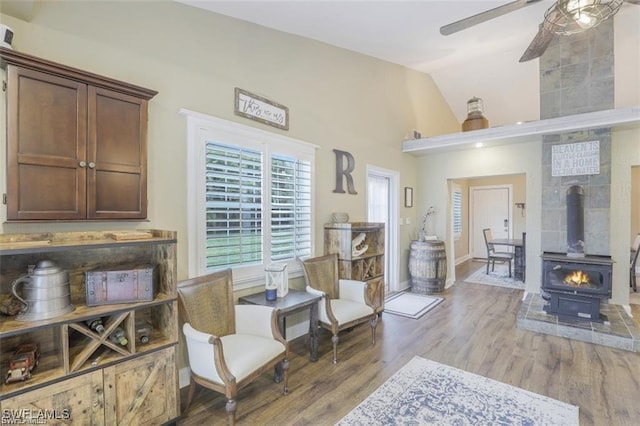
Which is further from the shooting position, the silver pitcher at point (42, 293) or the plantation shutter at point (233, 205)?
the plantation shutter at point (233, 205)

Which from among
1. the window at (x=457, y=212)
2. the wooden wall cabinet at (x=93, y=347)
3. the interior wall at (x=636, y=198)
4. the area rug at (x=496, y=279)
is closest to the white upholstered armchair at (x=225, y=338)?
the wooden wall cabinet at (x=93, y=347)

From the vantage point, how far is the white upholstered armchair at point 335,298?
284cm

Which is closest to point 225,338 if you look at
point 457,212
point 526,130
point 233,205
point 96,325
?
point 96,325

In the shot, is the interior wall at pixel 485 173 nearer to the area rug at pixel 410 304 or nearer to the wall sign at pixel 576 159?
the wall sign at pixel 576 159

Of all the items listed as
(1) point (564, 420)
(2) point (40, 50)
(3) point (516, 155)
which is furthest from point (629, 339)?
(2) point (40, 50)

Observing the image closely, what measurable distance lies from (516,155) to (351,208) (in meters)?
2.89

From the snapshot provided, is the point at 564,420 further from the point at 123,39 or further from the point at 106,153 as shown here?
the point at 123,39

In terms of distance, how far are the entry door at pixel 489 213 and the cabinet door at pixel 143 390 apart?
8.22 m

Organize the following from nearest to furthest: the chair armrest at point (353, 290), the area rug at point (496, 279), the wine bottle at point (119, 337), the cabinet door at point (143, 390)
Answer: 1. the cabinet door at point (143, 390)
2. the wine bottle at point (119, 337)
3. the chair armrest at point (353, 290)
4. the area rug at point (496, 279)

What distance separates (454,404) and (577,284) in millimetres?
2550

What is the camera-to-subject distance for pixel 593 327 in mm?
3262

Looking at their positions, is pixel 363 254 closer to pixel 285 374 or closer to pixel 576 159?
pixel 285 374

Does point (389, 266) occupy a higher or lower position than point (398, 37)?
lower

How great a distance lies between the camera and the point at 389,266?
5.16 metres
